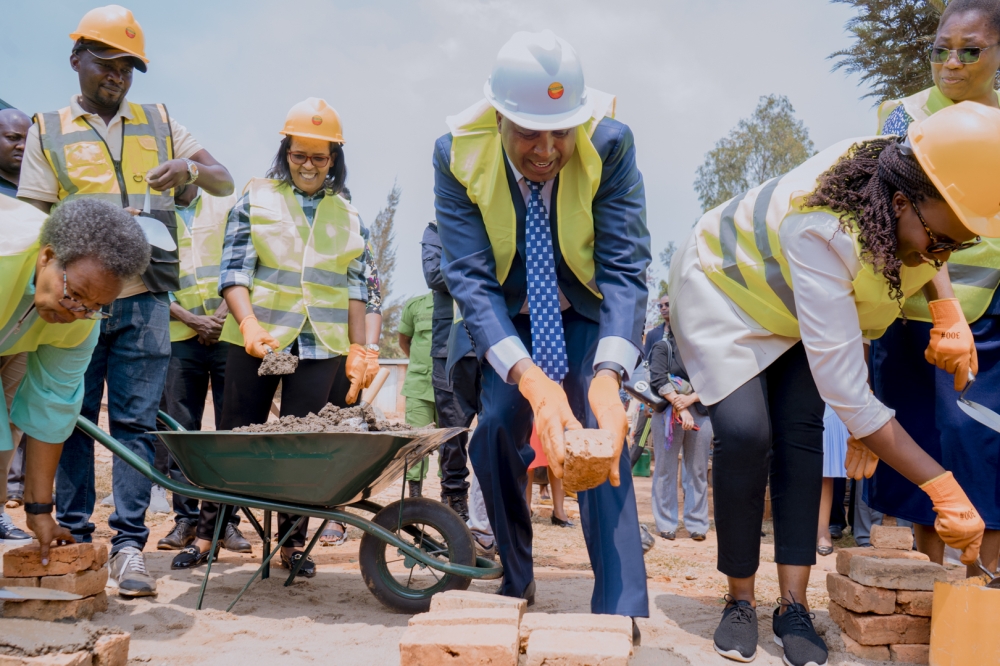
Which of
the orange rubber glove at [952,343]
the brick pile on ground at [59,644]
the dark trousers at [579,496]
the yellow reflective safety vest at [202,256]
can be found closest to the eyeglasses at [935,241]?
the orange rubber glove at [952,343]

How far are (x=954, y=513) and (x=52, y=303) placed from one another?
263 centimetres

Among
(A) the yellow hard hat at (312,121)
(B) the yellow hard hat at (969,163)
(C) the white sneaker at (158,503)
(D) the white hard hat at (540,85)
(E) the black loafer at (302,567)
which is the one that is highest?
(A) the yellow hard hat at (312,121)

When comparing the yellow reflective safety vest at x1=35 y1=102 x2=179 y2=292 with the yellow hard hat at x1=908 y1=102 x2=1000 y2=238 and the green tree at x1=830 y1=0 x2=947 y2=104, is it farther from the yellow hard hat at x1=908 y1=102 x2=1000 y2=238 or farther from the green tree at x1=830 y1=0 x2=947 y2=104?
the green tree at x1=830 y1=0 x2=947 y2=104

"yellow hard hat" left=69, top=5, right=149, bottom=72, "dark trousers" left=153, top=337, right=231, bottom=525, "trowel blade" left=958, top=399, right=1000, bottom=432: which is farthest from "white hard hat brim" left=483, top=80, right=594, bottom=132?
"dark trousers" left=153, top=337, right=231, bottom=525

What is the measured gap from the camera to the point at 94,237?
2.40 m

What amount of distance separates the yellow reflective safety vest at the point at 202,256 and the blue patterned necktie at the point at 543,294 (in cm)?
273

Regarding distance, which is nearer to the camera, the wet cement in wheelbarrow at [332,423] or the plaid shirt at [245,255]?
the wet cement in wheelbarrow at [332,423]

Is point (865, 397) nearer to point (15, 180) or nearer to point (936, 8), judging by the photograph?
point (15, 180)

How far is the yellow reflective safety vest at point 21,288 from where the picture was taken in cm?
239

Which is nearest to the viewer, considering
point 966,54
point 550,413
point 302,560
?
point 550,413

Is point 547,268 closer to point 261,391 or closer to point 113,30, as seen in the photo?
point 261,391

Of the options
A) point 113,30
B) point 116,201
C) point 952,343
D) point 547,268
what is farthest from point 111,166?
point 952,343

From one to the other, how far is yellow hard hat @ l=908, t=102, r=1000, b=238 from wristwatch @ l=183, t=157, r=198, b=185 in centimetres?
273

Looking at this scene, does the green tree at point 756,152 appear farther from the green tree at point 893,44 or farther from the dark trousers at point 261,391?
the dark trousers at point 261,391
